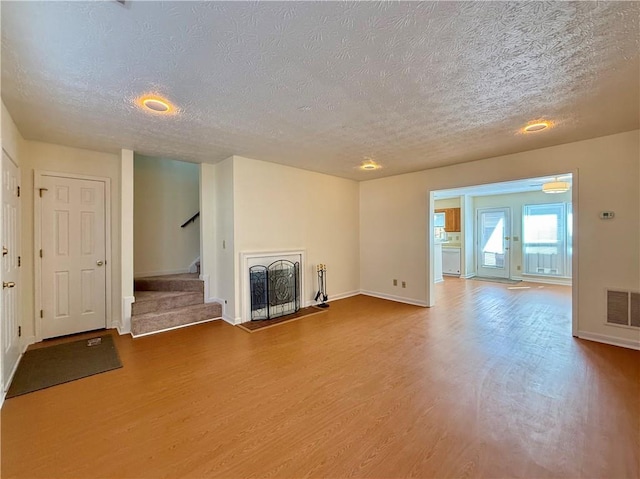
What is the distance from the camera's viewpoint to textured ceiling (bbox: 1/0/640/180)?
1434 mm

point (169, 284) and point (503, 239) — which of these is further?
point (503, 239)

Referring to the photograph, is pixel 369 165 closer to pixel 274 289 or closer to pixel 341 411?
pixel 274 289

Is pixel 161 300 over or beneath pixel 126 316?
over

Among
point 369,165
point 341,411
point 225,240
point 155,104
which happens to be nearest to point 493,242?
point 369,165

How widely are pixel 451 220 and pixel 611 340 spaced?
555 centimetres

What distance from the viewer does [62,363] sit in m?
2.88

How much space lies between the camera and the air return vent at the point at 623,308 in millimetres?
3191

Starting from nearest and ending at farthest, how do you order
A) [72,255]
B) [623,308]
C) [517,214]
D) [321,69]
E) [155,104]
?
1. [321,69]
2. [155,104]
3. [623,308]
4. [72,255]
5. [517,214]

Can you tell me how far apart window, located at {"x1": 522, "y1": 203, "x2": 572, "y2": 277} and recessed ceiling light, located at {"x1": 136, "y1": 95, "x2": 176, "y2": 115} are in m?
8.63

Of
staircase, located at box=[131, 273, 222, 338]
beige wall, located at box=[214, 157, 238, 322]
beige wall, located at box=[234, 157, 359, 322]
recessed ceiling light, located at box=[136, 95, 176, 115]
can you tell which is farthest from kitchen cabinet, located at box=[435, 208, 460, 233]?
recessed ceiling light, located at box=[136, 95, 176, 115]

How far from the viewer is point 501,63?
6.07 ft

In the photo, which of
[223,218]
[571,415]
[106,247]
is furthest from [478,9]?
[106,247]

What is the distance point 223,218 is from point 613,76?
4.45 meters

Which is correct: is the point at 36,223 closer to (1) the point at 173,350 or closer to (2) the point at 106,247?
(2) the point at 106,247
